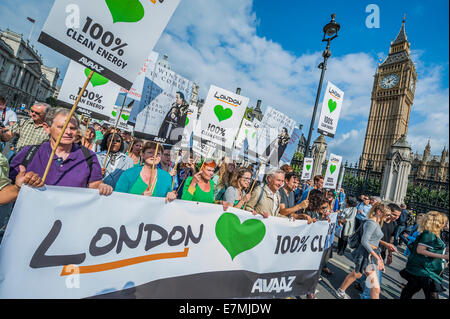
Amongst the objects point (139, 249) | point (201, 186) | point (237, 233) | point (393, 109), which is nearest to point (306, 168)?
point (201, 186)

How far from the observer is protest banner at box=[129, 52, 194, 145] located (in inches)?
116

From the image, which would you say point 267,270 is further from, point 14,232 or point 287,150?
point 287,150

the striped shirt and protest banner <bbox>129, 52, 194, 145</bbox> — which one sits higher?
protest banner <bbox>129, 52, 194, 145</bbox>

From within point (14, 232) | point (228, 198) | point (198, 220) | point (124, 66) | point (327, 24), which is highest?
point (327, 24)

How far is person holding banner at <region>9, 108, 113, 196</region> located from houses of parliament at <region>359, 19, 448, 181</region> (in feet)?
213

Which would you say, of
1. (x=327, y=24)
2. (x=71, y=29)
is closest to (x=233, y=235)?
(x=71, y=29)

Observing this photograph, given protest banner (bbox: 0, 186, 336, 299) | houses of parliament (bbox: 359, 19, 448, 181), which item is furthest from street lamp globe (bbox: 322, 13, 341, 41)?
houses of parliament (bbox: 359, 19, 448, 181)

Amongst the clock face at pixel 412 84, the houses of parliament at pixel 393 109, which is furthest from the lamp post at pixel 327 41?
the clock face at pixel 412 84

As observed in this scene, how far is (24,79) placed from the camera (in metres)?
72.1

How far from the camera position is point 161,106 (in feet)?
10.0

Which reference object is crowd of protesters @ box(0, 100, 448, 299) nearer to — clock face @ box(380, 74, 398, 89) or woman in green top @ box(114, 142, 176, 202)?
woman in green top @ box(114, 142, 176, 202)

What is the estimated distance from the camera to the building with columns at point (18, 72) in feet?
194

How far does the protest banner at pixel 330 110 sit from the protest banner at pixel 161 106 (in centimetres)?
318

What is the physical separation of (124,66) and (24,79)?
9837 centimetres
